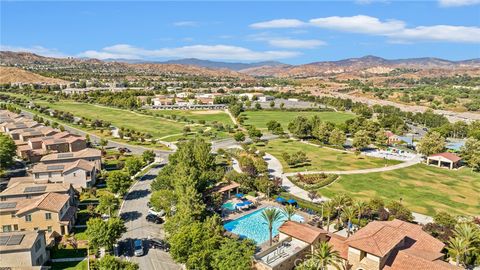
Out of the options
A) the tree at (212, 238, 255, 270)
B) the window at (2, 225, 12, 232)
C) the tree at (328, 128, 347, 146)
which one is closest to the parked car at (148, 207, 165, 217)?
the window at (2, 225, 12, 232)

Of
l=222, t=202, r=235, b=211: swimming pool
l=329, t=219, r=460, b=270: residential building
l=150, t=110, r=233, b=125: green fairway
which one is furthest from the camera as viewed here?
l=150, t=110, r=233, b=125: green fairway

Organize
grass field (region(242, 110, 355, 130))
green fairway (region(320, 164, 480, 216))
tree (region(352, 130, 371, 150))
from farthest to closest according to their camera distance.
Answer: grass field (region(242, 110, 355, 130)) → tree (region(352, 130, 371, 150)) → green fairway (region(320, 164, 480, 216))

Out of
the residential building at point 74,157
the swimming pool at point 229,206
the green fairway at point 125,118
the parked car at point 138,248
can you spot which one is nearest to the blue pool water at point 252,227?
the swimming pool at point 229,206

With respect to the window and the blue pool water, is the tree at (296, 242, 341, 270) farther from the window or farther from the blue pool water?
the window

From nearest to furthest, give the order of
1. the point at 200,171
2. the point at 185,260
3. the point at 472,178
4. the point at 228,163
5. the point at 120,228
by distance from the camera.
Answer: the point at 185,260 → the point at 120,228 → the point at 200,171 → the point at 472,178 → the point at 228,163

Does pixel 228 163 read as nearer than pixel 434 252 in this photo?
No

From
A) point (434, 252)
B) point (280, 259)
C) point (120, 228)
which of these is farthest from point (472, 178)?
point (120, 228)

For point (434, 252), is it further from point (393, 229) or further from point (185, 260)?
point (185, 260)
